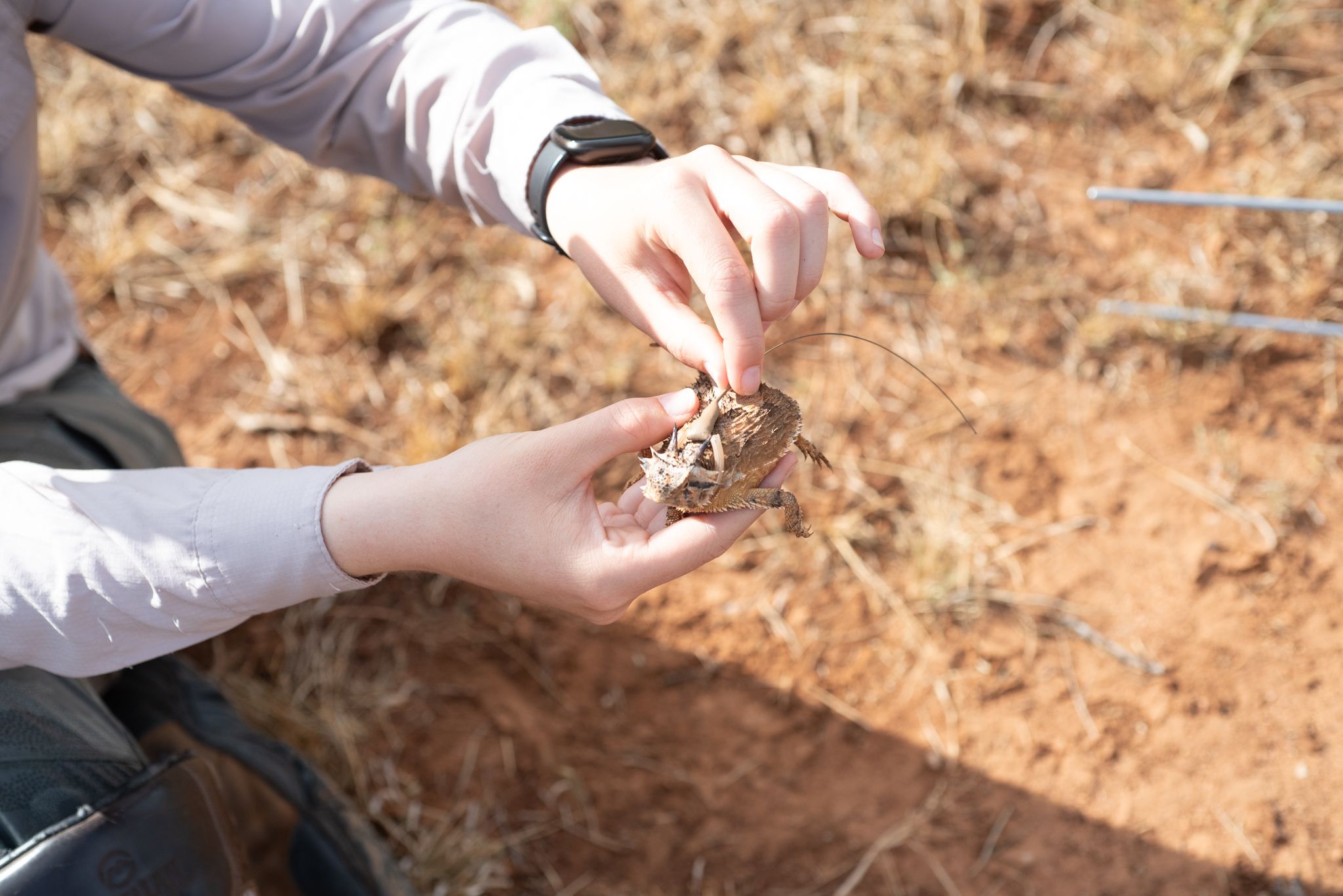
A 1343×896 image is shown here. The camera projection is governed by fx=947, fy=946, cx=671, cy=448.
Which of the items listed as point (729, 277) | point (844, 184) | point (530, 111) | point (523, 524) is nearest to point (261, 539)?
point (523, 524)

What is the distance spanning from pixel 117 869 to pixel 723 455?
69.4 inches

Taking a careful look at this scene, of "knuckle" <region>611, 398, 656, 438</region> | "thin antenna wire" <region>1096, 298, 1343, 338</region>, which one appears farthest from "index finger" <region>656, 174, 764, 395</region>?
"thin antenna wire" <region>1096, 298, 1343, 338</region>

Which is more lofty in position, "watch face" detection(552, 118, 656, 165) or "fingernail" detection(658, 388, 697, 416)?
"watch face" detection(552, 118, 656, 165)

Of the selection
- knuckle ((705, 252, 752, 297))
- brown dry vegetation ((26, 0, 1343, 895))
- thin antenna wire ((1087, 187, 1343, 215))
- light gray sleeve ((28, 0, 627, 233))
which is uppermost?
light gray sleeve ((28, 0, 627, 233))

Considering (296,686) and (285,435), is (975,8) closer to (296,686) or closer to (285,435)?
(285,435)

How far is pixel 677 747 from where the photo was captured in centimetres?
344

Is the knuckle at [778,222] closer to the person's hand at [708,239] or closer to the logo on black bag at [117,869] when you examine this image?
the person's hand at [708,239]

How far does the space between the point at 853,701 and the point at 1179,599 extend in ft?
4.06

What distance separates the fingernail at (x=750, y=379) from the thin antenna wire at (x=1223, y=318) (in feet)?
7.69

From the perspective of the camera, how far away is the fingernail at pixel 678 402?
91.0 inches

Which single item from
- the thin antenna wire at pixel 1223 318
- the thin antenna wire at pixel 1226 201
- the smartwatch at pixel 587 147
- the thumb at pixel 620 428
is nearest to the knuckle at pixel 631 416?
the thumb at pixel 620 428

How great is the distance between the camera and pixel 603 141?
8.21 feet

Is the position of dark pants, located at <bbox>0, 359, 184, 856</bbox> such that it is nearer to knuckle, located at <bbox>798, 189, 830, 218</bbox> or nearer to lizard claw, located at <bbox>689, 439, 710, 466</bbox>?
lizard claw, located at <bbox>689, 439, 710, 466</bbox>

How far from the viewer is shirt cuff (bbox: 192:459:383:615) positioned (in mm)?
2152
